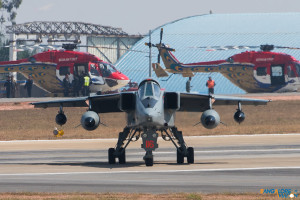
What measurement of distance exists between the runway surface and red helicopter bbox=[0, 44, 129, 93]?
23.9 metres

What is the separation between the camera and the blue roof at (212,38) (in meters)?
79.4

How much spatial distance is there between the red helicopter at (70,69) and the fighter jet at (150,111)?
33598 millimetres

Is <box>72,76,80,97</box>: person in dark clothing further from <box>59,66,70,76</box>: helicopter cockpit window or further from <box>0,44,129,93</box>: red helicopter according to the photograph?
<box>59,66,70,76</box>: helicopter cockpit window

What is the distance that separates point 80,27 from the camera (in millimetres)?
94750

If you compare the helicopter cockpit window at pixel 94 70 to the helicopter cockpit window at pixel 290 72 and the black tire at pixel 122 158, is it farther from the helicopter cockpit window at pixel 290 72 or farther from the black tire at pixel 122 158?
the black tire at pixel 122 158

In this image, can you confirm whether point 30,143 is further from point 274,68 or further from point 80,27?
point 80,27

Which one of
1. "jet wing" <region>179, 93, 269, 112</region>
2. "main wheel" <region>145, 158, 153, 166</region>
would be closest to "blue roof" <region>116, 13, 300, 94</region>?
"jet wing" <region>179, 93, 269, 112</region>

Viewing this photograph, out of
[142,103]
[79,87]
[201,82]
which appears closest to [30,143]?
[142,103]

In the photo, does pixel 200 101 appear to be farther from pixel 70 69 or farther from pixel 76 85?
pixel 76 85

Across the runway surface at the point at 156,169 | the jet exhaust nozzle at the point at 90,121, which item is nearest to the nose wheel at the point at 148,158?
the runway surface at the point at 156,169

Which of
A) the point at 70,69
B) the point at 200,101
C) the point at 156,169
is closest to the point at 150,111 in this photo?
the point at 156,169

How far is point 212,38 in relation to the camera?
294ft

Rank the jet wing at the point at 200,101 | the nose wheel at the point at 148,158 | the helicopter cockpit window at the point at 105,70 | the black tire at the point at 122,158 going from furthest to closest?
the helicopter cockpit window at the point at 105,70, the jet wing at the point at 200,101, the black tire at the point at 122,158, the nose wheel at the point at 148,158

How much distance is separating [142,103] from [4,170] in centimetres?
546
